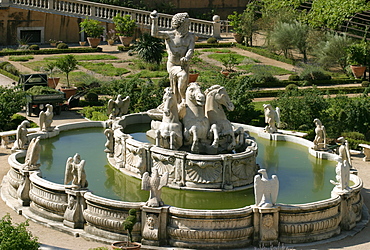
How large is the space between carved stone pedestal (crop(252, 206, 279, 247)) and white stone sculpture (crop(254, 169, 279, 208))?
0.19 m

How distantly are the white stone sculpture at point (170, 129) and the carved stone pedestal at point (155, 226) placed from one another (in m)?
3.76

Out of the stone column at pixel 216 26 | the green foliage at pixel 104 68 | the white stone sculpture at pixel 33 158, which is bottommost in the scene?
the white stone sculpture at pixel 33 158

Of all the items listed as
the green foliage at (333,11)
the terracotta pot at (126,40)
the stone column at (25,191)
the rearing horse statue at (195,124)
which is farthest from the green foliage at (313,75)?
the stone column at (25,191)

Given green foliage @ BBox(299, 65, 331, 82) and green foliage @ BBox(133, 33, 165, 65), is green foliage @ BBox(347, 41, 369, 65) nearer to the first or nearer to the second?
green foliage @ BBox(299, 65, 331, 82)

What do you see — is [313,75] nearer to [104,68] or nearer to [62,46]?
[104,68]

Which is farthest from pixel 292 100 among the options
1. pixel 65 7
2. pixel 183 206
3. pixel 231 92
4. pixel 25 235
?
pixel 65 7

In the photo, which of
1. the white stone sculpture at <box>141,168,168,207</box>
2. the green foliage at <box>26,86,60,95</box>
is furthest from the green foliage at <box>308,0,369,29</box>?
the white stone sculpture at <box>141,168,168,207</box>

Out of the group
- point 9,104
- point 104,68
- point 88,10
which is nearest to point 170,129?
point 9,104

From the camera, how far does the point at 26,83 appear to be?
37344mm

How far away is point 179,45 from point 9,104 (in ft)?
33.8

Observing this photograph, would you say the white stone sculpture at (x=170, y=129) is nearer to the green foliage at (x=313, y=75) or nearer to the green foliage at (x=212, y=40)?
the green foliage at (x=313, y=75)

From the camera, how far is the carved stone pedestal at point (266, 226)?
2034 centimetres

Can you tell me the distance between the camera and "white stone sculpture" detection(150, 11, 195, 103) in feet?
82.8

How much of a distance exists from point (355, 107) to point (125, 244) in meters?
15.8
